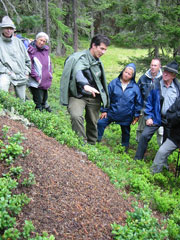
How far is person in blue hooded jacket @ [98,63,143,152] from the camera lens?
630 cm

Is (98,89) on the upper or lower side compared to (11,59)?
lower

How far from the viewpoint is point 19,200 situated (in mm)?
2701

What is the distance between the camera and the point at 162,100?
5.80 meters

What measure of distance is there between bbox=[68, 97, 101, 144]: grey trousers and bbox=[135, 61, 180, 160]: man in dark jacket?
1219 mm

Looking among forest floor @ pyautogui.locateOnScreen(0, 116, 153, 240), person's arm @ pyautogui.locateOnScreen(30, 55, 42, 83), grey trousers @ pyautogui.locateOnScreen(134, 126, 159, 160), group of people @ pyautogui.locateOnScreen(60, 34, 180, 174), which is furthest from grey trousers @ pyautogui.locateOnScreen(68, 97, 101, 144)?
person's arm @ pyautogui.locateOnScreen(30, 55, 42, 83)

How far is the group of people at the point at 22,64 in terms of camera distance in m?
5.80

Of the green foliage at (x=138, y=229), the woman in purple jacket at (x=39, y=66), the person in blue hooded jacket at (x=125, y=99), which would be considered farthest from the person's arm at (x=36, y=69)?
the green foliage at (x=138, y=229)

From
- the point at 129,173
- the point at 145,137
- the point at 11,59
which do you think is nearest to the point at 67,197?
the point at 129,173

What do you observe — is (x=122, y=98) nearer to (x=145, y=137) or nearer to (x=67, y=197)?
(x=145, y=137)

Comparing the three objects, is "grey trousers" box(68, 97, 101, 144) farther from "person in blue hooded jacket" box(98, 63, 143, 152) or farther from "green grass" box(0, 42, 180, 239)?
"person in blue hooded jacket" box(98, 63, 143, 152)

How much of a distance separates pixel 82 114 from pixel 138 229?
109 inches

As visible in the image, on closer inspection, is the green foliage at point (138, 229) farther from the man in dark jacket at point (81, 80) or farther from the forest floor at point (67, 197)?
the man in dark jacket at point (81, 80)

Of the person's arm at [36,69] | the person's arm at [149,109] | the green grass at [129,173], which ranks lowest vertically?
the green grass at [129,173]

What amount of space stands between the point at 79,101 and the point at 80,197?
2456mm
